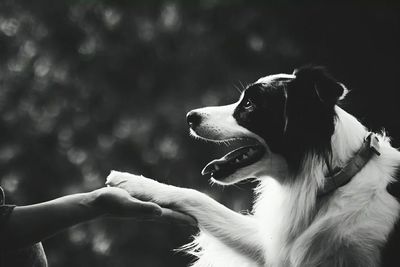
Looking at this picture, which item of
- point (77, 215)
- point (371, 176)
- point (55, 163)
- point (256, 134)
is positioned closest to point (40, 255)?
point (77, 215)

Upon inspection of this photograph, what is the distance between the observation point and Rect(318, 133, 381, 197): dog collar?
2.30 m

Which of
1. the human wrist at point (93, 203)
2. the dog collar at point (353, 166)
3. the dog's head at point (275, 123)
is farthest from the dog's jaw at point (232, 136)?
the human wrist at point (93, 203)

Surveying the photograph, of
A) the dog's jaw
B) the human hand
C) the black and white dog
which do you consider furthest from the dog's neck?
the human hand

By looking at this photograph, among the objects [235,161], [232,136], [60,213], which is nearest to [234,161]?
[235,161]

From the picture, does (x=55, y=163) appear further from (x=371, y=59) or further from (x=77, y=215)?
(x=77, y=215)

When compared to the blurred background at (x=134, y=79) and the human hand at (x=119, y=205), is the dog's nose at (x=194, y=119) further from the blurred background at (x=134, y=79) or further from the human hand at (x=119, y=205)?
the blurred background at (x=134, y=79)

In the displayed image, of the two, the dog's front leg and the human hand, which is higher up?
the human hand

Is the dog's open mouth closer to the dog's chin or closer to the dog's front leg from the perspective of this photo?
the dog's chin

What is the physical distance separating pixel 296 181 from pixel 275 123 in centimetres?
24

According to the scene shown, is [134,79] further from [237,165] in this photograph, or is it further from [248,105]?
[237,165]

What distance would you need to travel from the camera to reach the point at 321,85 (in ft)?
7.61

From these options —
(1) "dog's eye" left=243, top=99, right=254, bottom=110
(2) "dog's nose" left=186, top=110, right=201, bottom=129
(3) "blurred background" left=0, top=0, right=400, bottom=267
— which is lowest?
(3) "blurred background" left=0, top=0, right=400, bottom=267

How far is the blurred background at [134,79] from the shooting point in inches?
255

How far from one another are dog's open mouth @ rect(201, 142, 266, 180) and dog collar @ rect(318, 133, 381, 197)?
29 centimetres
